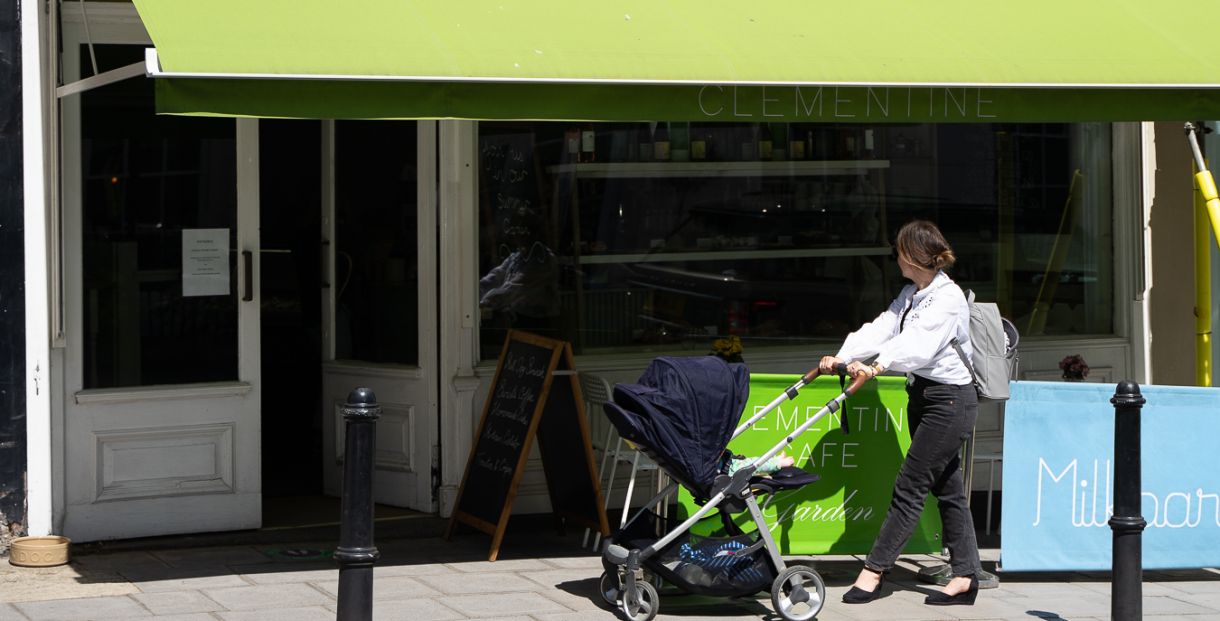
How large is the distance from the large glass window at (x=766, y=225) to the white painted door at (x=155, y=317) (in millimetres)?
1293

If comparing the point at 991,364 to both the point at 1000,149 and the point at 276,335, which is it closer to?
the point at 1000,149

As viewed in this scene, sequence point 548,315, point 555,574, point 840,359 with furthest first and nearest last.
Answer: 1. point 548,315
2. point 555,574
3. point 840,359

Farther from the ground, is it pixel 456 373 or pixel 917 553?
pixel 456 373

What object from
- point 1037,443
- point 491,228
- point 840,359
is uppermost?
point 491,228

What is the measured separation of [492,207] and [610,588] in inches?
96.7

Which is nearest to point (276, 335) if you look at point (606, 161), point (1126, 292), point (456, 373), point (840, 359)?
point (456, 373)

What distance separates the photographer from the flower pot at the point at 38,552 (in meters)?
5.32

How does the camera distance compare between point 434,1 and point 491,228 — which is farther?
point 491,228

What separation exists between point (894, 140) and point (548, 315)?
2422 mm

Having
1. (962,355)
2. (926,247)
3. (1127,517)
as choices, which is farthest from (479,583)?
(1127,517)

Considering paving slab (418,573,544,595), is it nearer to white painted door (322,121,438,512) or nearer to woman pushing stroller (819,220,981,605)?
white painted door (322,121,438,512)

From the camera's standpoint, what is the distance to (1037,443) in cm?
540

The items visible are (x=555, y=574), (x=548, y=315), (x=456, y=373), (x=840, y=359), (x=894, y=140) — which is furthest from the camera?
(x=894, y=140)

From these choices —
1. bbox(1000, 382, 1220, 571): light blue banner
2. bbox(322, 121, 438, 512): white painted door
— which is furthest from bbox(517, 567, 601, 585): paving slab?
bbox(1000, 382, 1220, 571): light blue banner
